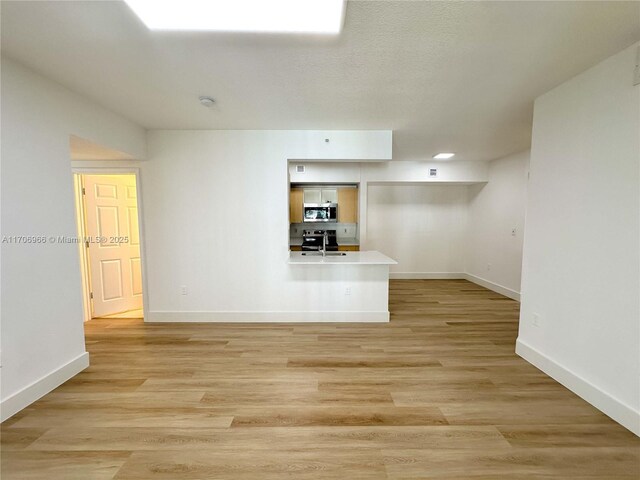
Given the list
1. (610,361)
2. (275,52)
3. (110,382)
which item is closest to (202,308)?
(110,382)

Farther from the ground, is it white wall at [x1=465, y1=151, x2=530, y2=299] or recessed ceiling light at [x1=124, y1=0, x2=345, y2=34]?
recessed ceiling light at [x1=124, y1=0, x2=345, y2=34]

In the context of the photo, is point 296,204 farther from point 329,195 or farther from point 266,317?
point 266,317

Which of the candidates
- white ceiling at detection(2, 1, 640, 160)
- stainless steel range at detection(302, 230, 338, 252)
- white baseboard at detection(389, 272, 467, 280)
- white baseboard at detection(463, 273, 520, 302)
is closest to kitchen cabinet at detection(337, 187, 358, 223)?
stainless steel range at detection(302, 230, 338, 252)

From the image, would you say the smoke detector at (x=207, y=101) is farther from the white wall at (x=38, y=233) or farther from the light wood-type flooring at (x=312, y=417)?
the light wood-type flooring at (x=312, y=417)

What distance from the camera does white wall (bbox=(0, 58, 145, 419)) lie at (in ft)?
6.08

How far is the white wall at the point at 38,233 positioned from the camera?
185cm

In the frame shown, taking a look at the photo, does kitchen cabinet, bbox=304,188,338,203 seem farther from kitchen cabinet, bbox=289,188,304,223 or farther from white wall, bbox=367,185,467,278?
white wall, bbox=367,185,467,278

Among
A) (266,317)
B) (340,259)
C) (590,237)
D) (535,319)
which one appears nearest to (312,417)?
(266,317)

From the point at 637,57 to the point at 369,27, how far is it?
5.90 ft

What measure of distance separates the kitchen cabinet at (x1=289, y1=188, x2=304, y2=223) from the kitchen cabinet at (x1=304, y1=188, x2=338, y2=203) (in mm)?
114

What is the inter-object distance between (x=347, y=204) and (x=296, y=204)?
1.10 m

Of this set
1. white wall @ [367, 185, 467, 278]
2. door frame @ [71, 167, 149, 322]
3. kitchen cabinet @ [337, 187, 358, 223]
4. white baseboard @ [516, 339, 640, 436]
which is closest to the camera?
white baseboard @ [516, 339, 640, 436]

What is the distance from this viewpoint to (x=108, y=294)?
388 cm

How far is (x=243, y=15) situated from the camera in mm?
1485
